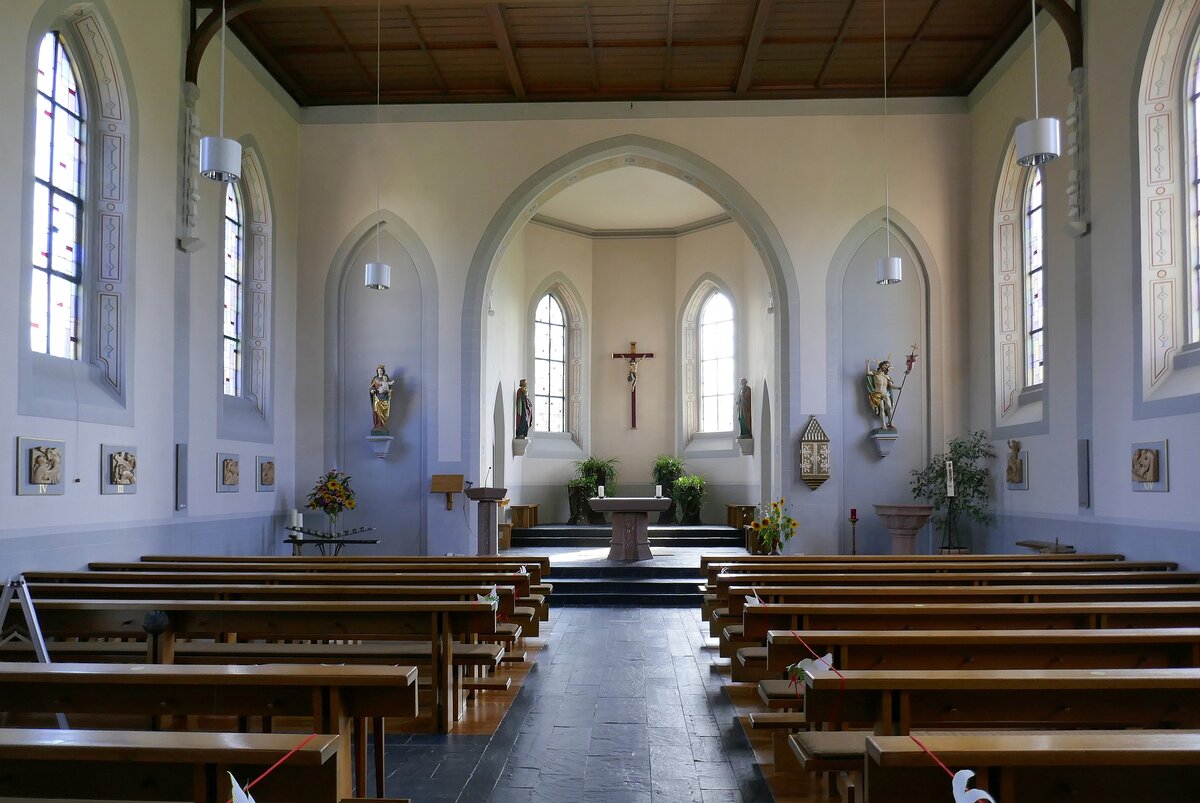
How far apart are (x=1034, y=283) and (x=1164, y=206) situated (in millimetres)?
3080

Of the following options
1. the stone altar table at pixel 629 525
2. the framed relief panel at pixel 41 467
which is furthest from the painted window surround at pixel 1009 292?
the framed relief panel at pixel 41 467

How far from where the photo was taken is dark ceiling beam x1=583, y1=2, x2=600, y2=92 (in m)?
10.5

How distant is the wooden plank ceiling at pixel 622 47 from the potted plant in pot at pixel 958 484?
456 cm

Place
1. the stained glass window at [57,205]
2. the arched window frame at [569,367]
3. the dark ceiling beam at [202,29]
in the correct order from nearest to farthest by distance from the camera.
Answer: the stained glass window at [57,205]
the dark ceiling beam at [202,29]
the arched window frame at [569,367]

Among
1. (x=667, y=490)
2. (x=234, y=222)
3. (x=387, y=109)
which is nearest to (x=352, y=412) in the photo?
(x=234, y=222)

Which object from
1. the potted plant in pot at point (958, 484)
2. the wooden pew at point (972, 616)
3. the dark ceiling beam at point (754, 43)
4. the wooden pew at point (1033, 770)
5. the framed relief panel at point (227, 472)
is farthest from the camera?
the potted plant in pot at point (958, 484)

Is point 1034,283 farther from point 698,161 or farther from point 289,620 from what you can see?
point 289,620

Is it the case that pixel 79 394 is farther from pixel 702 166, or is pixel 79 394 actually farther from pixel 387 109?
pixel 702 166

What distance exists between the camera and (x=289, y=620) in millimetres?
4773

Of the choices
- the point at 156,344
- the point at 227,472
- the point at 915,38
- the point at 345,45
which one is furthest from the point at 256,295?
the point at 915,38

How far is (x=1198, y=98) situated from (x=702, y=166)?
5.96m

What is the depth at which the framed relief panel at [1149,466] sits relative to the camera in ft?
25.1

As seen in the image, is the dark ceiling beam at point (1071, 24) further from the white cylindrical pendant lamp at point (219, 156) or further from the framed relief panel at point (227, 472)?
the framed relief panel at point (227, 472)

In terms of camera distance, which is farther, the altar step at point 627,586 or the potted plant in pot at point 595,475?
the potted plant in pot at point 595,475
